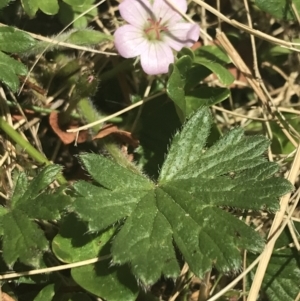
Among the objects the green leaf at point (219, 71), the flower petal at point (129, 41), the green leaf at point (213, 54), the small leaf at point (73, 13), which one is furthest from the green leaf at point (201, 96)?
the small leaf at point (73, 13)

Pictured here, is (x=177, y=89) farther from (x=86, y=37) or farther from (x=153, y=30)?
(x=86, y=37)

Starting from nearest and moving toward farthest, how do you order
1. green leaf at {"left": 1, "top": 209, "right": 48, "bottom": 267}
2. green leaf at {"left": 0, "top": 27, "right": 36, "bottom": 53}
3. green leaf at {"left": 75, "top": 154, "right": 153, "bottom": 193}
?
green leaf at {"left": 1, "top": 209, "right": 48, "bottom": 267}
green leaf at {"left": 75, "top": 154, "right": 153, "bottom": 193}
green leaf at {"left": 0, "top": 27, "right": 36, "bottom": 53}

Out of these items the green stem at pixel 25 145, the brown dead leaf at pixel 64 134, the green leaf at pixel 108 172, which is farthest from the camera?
the brown dead leaf at pixel 64 134

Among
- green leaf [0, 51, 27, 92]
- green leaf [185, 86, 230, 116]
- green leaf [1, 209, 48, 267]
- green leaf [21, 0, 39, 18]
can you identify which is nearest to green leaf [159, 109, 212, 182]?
green leaf [185, 86, 230, 116]

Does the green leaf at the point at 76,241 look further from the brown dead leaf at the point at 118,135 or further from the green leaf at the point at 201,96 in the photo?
the green leaf at the point at 201,96

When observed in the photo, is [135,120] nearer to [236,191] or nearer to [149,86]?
[149,86]

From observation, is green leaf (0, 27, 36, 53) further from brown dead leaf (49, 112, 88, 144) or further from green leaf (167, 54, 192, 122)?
green leaf (167, 54, 192, 122)

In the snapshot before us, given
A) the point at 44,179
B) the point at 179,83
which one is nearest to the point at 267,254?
the point at 179,83
